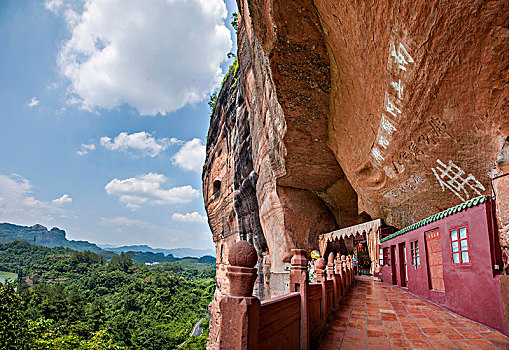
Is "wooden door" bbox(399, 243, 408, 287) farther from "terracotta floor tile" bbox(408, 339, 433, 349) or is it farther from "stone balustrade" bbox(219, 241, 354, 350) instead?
"stone balustrade" bbox(219, 241, 354, 350)

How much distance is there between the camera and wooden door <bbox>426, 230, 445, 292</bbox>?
20.0 ft

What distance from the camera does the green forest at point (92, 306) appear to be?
8719 millimetres

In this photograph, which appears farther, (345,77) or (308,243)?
(308,243)

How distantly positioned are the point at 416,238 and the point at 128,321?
31.1m

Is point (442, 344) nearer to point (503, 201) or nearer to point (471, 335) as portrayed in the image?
point (471, 335)

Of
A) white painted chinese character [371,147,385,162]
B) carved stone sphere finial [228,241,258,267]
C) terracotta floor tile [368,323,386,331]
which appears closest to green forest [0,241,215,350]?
terracotta floor tile [368,323,386,331]

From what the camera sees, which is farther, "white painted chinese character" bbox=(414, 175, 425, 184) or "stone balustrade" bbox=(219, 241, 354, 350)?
"white painted chinese character" bbox=(414, 175, 425, 184)

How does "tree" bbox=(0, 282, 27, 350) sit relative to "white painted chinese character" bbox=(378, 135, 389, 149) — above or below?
below

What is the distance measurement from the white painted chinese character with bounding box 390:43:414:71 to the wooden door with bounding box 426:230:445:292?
3.43 metres

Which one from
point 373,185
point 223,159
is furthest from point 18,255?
point 373,185

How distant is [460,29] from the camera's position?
385 centimetres

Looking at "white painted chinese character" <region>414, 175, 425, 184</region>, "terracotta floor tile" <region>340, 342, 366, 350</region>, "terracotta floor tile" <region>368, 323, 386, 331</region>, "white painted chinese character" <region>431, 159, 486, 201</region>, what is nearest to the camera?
"terracotta floor tile" <region>340, 342, 366, 350</region>

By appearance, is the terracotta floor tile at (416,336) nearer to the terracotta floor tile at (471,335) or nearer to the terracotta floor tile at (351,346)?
the terracotta floor tile at (471,335)

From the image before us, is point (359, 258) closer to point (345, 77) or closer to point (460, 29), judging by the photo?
point (345, 77)
